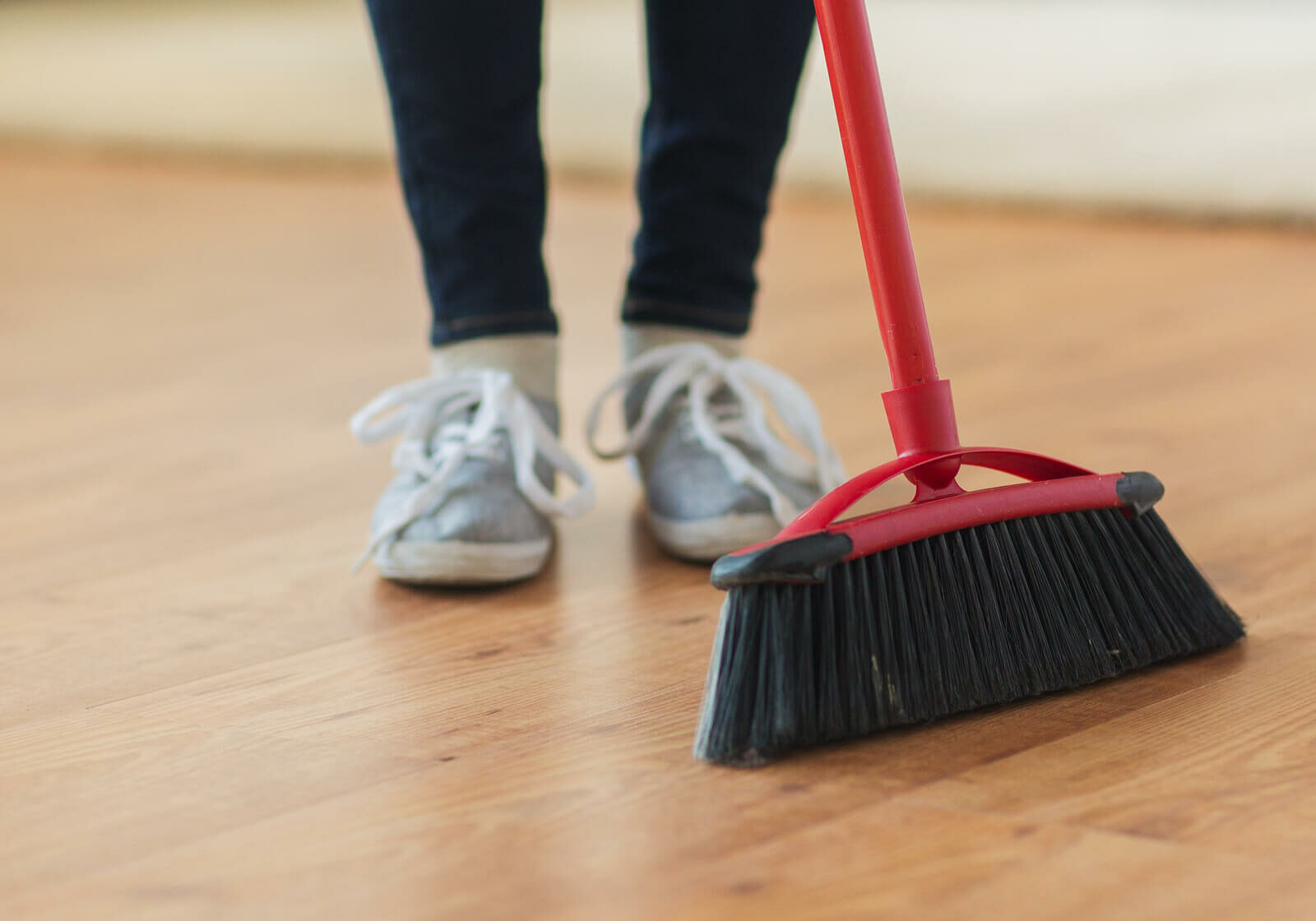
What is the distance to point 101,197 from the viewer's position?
268cm

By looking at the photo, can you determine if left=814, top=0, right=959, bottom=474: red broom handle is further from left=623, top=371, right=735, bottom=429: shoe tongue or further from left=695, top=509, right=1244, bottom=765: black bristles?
left=623, top=371, right=735, bottom=429: shoe tongue

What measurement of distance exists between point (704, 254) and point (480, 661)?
341 millimetres

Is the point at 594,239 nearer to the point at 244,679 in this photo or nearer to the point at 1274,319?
the point at 1274,319

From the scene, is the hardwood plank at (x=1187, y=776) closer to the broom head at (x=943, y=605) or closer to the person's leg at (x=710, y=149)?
the broom head at (x=943, y=605)

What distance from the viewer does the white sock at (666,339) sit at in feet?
3.26

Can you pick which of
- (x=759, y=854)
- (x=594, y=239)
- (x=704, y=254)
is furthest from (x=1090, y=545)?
(x=594, y=239)

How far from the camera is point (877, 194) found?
71cm

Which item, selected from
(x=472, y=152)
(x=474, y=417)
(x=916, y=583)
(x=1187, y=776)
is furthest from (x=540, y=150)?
(x=1187, y=776)

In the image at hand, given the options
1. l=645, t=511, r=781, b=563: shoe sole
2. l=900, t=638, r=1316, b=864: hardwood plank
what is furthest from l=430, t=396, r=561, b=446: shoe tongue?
l=900, t=638, r=1316, b=864: hardwood plank

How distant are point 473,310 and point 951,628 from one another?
0.41 m

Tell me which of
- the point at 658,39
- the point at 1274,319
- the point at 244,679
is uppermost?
the point at 658,39

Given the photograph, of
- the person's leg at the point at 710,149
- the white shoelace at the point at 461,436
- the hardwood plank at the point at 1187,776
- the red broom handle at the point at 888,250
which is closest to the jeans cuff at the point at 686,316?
the person's leg at the point at 710,149

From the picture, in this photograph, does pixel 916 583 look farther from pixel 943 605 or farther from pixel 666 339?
pixel 666 339

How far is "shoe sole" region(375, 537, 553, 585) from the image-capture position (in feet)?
2.81
